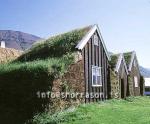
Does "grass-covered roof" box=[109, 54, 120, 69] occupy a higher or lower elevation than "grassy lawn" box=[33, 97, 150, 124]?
higher

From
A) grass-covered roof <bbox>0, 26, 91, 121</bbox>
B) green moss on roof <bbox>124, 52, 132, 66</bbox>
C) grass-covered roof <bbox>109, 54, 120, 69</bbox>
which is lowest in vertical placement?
grass-covered roof <bbox>0, 26, 91, 121</bbox>

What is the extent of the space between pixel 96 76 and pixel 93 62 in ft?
4.11

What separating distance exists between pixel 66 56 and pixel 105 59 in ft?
22.1

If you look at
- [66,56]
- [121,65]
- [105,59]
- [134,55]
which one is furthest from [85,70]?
[134,55]

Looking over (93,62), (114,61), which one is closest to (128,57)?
(114,61)

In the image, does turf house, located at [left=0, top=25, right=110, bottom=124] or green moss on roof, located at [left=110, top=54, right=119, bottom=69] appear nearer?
turf house, located at [left=0, top=25, right=110, bottom=124]

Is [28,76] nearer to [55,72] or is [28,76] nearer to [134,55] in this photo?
[55,72]

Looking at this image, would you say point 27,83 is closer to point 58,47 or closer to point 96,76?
point 58,47

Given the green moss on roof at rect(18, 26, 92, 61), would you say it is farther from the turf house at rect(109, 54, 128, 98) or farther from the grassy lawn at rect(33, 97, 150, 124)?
the grassy lawn at rect(33, 97, 150, 124)

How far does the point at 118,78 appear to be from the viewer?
103 feet

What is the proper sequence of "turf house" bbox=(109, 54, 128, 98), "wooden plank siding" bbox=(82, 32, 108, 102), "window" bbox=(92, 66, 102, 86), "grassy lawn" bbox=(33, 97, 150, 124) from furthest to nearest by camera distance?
"turf house" bbox=(109, 54, 128, 98)
"window" bbox=(92, 66, 102, 86)
"wooden plank siding" bbox=(82, 32, 108, 102)
"grassy lawn" bbox=(33, 97, 150, 124)

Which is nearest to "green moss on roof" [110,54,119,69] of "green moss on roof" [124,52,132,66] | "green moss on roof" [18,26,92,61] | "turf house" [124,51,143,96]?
"turf house" [124,51,143,96]

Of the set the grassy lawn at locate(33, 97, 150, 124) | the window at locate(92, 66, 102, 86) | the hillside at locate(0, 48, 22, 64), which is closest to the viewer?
the grassy lawn at locate(33, 97, 150, 124)

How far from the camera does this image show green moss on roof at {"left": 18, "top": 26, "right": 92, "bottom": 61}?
24453 mm
